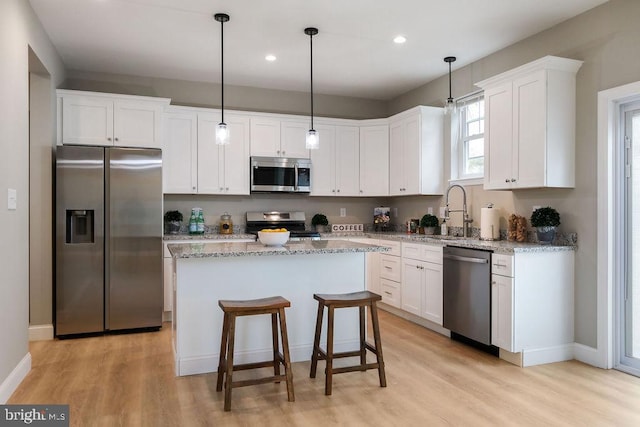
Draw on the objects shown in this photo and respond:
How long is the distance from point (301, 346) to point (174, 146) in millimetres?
2794

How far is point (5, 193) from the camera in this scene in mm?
2723

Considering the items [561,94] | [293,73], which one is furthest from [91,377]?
[561,94]

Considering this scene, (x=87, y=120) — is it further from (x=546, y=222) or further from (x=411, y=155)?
(x=546, y=222)

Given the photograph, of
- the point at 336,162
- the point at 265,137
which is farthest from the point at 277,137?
the point at 336,162

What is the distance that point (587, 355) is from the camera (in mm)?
3418

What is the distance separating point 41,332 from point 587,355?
182 inches

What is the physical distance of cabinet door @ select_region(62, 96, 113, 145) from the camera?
14.1 feet

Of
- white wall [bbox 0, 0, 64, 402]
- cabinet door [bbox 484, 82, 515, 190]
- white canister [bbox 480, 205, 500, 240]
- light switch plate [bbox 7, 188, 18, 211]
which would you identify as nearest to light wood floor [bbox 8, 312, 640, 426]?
white wall [bbox 0, 0, 64, 402]

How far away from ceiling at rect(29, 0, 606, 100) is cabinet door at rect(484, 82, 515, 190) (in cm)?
57

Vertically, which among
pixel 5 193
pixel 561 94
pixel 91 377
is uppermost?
pixel 561 94

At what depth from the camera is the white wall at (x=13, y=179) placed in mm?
2705

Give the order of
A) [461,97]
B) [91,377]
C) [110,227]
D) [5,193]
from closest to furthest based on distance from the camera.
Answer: [5,193] → [91,377] → [110,227] → [461,97]

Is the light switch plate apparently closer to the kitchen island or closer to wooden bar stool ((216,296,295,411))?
the kitchen island

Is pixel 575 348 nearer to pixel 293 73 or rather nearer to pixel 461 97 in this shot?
pixel 461 97
